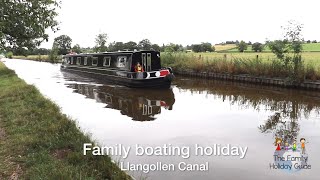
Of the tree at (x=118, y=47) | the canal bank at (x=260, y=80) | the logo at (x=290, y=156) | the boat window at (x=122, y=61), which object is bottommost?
the logo at (x=290, y=156)

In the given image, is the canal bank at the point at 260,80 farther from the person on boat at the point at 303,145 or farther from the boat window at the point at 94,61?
the person on boat at the point at 303,145

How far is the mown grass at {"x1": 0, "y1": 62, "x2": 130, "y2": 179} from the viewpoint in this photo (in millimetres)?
4520

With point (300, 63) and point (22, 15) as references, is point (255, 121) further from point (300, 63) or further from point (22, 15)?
point (300, 63)

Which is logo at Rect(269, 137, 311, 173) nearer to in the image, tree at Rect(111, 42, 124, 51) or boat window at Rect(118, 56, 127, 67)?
boat window at Rect(118, 56, 127, 67)

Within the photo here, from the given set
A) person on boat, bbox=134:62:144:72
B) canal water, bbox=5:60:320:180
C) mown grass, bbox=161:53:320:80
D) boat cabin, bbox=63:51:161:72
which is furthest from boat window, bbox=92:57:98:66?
canal water, bbox=5:60:320:180

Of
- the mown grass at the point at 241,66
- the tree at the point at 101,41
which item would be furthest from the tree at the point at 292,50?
the tree at the point at 101,41

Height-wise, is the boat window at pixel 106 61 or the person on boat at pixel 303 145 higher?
the boat window at pixel 106 61

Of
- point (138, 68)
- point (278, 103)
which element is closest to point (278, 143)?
point (278, 103)

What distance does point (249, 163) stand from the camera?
20.2 ft

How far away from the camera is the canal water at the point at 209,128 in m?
5.96

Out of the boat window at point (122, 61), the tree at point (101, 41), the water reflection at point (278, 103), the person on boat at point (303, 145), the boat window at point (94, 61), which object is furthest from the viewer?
the tree at point (101, 41)

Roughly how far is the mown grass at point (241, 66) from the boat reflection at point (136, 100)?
6377mm

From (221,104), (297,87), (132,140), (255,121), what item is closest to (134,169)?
(132,140)

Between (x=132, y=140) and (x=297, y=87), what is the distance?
39.4 ft
